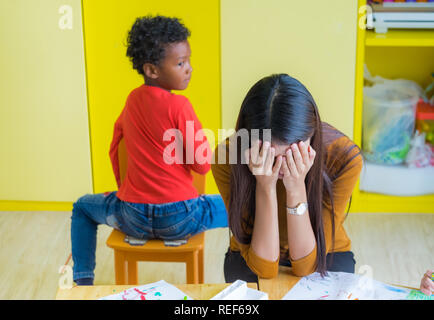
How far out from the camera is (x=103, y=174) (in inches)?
107

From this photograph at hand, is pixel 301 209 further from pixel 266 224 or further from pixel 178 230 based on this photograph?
pixel 178 230

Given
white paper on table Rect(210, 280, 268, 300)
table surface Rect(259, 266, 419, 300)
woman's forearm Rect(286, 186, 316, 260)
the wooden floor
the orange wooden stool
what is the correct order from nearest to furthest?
white paper on table Rect(210, 280, 268, 300)
table surface Rect(259, 266, 419, 300)
woman's forearm Rect(286, 186, 316, 260)
the orange wooden stool
the wooden floor

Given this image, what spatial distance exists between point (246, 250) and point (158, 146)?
0.50 m

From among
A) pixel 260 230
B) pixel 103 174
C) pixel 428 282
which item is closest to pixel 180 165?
pixel 260 230

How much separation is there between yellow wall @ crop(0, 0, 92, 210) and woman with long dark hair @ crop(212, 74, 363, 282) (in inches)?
53.4

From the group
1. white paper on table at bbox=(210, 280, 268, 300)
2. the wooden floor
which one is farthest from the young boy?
white paper on table at bbox=(210, 280, 268, 300)

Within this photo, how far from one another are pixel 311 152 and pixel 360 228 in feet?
4.53

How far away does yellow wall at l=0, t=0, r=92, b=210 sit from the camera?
2.55 metres

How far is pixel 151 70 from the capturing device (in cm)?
186

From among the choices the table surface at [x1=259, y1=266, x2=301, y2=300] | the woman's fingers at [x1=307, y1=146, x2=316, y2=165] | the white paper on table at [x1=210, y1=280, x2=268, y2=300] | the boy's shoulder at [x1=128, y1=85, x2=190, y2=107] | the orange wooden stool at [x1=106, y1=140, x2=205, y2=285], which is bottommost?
the orange wooden stool at [x1=106, y1=140, x2=205, y2=285]

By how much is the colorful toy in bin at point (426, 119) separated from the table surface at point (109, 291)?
1742mm

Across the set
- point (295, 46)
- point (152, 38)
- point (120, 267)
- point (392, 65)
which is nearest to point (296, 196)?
point (120, 267)

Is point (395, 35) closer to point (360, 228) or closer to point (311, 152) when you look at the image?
point (360, 228)

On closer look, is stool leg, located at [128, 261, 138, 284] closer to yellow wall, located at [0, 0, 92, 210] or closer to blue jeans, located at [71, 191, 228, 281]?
blue jeans, located at [71, 191, 228, 281]
